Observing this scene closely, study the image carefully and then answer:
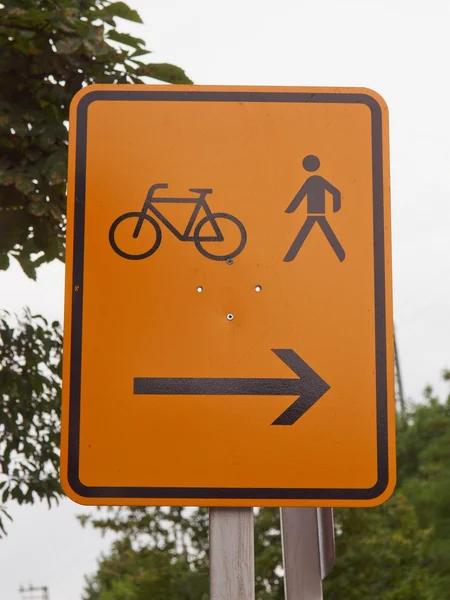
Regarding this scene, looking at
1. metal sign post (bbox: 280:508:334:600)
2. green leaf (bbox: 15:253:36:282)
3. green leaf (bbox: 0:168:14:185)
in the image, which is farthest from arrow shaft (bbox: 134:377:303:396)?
green leaf (bbox: 15:253:36:282)

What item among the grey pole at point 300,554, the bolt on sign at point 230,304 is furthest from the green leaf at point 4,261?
the bolt on sign at point 230,304

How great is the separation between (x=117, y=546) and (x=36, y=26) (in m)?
20.6

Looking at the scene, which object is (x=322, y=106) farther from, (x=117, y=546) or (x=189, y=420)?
(x=117, y=546)

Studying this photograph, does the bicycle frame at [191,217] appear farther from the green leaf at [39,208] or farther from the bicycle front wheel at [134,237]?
the green leaf at [39,208]

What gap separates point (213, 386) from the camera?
6.40 ft

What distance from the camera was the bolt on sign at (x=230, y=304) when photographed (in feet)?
6.34

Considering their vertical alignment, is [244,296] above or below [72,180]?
below

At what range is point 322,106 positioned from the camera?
82.8 inches

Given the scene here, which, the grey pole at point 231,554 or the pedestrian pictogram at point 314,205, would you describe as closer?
the grey pole at point 231,554

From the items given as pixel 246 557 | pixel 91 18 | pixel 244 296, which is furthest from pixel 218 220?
pixel 91 18

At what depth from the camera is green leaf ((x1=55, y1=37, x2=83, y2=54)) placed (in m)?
3.95

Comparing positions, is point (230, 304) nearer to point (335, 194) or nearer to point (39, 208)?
point (335, 194)

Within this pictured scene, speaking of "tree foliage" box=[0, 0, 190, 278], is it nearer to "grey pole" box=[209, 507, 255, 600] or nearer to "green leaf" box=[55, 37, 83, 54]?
"green leaf" box=[55, 37, 83, 54]

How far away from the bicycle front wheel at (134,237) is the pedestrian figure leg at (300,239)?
0.91 ft
